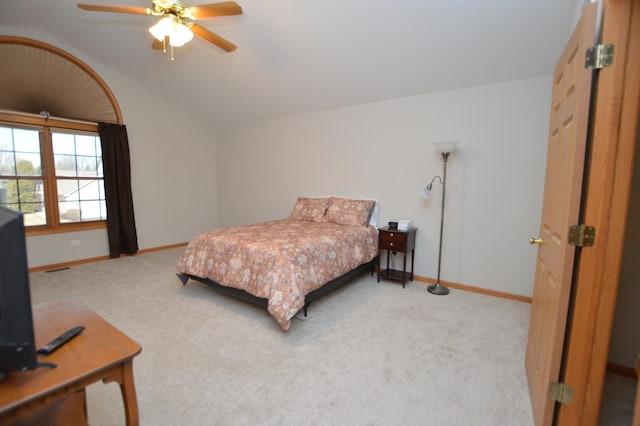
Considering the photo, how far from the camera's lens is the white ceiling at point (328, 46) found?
2.54 m

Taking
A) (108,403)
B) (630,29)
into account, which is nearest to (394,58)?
(630,29)

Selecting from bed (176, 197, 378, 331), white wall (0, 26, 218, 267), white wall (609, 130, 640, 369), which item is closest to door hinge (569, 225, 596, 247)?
white wall (609, 130, 640, 369)

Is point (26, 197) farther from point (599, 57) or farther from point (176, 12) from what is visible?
point (599, 57)

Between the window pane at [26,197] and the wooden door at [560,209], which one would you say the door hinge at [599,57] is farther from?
the window pane at [26,197]

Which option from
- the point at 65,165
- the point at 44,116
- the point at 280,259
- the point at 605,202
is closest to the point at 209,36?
the point at 280,259

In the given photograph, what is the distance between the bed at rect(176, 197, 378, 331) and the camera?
8.19ft

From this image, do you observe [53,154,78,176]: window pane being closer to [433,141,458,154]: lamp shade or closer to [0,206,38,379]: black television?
[0,206,38,379]: black television

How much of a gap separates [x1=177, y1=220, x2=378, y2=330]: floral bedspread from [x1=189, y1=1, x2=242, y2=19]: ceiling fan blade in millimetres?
1889

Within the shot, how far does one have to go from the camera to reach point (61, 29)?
12.7 ft

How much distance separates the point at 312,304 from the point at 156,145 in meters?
4.07

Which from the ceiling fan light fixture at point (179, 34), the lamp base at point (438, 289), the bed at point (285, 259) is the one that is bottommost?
the lamp base at point (438, 289)

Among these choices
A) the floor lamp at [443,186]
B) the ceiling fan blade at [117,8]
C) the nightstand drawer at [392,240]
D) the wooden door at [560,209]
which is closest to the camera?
the wooden door at [560,209]

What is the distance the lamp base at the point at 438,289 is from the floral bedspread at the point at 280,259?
76cm

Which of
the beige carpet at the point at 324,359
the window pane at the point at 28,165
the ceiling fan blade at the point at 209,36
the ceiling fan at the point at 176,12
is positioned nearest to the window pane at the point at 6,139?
the window pane at the point at 28,165
